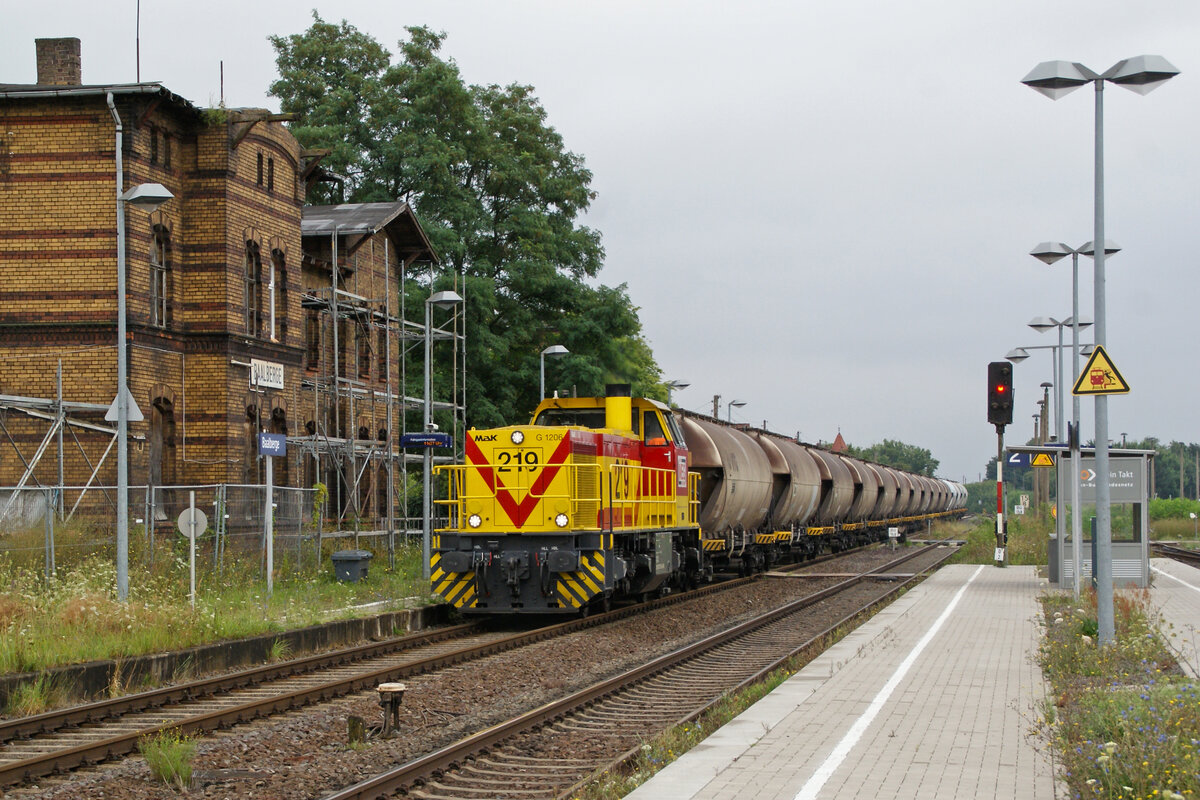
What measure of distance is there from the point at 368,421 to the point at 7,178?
1363cm

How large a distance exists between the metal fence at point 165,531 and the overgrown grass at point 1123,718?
38.2ft

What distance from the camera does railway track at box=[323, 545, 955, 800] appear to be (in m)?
8.69

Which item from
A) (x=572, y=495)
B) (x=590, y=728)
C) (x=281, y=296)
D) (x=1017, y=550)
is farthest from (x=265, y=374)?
(x=1017, y=550)

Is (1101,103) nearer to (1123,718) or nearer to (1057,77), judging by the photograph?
(1057,77)

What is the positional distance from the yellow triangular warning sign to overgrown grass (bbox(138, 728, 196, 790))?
33.3 feet

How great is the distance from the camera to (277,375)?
19.9 meters

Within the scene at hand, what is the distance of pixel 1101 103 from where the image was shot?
14617 millimetres

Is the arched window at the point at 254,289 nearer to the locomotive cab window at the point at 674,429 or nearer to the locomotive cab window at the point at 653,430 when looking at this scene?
the locomotive cab window at the point at 653,430

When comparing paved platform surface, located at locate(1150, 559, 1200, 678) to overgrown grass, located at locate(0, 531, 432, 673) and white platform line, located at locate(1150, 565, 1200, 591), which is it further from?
overgrown grass, located at locate(0, 531, 432, 673)

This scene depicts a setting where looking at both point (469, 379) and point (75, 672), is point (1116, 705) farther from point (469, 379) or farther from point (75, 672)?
point (469, 379)

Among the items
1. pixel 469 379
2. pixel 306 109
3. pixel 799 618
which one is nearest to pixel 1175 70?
pixel 799 618

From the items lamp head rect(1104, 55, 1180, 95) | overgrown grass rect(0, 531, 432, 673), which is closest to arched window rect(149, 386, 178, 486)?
overgrown grass rect(0, 531, 432, 673)

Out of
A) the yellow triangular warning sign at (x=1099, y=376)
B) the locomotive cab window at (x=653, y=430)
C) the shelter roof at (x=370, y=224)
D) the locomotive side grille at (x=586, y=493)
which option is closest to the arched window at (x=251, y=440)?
the shelter roof at (x=370, y=224)

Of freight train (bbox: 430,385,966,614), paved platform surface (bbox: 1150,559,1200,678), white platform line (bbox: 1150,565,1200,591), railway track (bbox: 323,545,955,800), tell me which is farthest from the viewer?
white platform line (bbox: 1150,565,1200,591)
